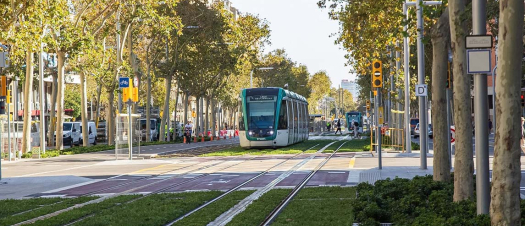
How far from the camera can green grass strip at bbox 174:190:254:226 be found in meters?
12.1

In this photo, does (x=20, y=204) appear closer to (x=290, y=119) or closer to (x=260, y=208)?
(x=260, y=208)

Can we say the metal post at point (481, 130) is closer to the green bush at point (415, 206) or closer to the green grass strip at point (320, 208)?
the green bush at point (415, 206)

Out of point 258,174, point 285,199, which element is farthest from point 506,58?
point 258,174

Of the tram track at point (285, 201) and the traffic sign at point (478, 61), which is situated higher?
the traffic sign at point (478, 61)

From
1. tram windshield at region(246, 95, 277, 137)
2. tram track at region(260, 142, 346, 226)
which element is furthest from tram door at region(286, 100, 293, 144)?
tram track at region(260, 142, 346, 226)

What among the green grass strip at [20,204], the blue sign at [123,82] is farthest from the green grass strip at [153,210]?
the blue sign at [123,82]

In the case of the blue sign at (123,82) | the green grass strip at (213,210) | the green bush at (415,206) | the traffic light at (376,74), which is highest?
the blue sign at (123,82)

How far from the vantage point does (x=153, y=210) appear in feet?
44.8

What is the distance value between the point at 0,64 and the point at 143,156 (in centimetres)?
1507

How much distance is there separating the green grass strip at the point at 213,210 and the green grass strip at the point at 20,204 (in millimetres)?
3212

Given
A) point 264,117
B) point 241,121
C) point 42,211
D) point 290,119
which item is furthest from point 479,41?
point 290,119

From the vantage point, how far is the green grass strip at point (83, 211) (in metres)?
12.3

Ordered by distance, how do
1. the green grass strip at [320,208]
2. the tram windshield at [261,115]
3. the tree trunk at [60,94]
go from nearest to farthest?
the green grass strip at [320,208]
the tram windshield at [261,115]
the tree trunk at [60,94]

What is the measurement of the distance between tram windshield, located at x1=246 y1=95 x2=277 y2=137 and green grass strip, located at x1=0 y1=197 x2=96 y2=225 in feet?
84.8
